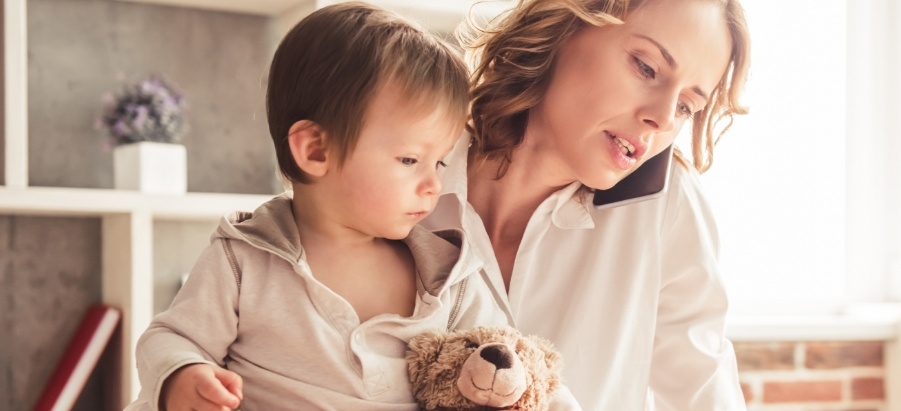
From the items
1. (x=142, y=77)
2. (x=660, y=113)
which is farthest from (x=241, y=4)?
(x=660, y=113)

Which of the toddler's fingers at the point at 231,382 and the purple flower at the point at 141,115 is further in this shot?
the purple flower at the point at 141,115

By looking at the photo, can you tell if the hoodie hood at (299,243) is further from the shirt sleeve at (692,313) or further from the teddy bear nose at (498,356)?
the shirt sleeve at (692,313)

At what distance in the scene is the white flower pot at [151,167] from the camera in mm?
2051

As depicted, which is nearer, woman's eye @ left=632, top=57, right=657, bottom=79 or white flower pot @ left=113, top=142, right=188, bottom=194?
woman's eye @ left=632, top=57, right=657, bottom=79

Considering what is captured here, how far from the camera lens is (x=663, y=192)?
Result: 1472mm

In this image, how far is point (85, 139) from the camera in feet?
7.18

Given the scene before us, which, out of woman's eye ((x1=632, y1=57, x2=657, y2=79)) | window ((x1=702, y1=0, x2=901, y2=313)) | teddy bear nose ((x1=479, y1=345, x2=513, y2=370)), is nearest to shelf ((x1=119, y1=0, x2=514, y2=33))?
woman's eye ((x1=632, y1=57, x2=657, y2=79))

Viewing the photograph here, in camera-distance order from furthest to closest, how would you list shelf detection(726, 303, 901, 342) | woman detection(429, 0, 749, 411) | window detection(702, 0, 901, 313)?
window detection(702, 0, 901, 313)
shelf detection(726, 303, 901, 342)
woman detection(429, 0, 749, 411)

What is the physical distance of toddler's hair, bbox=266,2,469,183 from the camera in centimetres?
109

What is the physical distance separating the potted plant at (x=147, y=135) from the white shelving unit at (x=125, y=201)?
0.08 meters

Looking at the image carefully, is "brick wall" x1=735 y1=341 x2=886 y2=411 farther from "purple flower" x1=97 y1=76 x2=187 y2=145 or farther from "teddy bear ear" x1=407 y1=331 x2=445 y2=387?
"teddy bear ear" x1=407 y1=331 x2=445 y2=387

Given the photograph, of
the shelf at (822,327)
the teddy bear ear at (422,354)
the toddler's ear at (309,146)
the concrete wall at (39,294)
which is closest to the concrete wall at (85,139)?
the concrete wall at (39,294)

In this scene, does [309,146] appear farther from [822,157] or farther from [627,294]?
[822,157]

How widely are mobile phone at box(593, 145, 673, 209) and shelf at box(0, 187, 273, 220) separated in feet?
3.00
